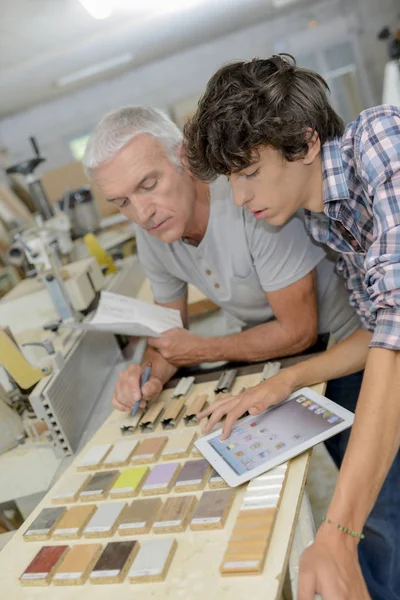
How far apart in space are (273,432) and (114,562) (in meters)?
0.38

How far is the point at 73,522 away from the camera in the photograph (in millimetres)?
969

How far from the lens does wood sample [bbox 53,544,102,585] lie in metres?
0.84

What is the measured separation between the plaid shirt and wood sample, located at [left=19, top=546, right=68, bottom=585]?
656 millimetres

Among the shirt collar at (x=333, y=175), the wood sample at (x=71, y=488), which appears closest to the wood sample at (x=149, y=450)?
the wood sample at (x=71, y=488)

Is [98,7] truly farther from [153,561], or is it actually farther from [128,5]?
[153,561]

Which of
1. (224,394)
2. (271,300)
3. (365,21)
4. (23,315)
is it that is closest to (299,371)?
(224,394)

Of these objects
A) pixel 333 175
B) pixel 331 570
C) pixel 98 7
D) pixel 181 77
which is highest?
pixel 98 7

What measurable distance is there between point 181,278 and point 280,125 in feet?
2.59

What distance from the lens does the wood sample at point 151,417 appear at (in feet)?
4.16

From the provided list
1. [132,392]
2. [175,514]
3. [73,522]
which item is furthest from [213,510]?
[132,392]

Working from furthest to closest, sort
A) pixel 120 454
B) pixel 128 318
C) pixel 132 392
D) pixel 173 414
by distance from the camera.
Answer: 1. pixel 128 318
2. pixel 132 392
3. pixel 173 414
4. pixel 120 454

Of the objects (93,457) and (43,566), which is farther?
(93,457)

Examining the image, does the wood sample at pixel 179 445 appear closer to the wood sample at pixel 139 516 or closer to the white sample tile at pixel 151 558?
the wood sample at pixel 139 516

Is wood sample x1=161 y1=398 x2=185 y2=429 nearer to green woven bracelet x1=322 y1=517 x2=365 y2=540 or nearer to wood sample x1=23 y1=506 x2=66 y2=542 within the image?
wood sample x1=23 y1=506 x2=66 y2=542
